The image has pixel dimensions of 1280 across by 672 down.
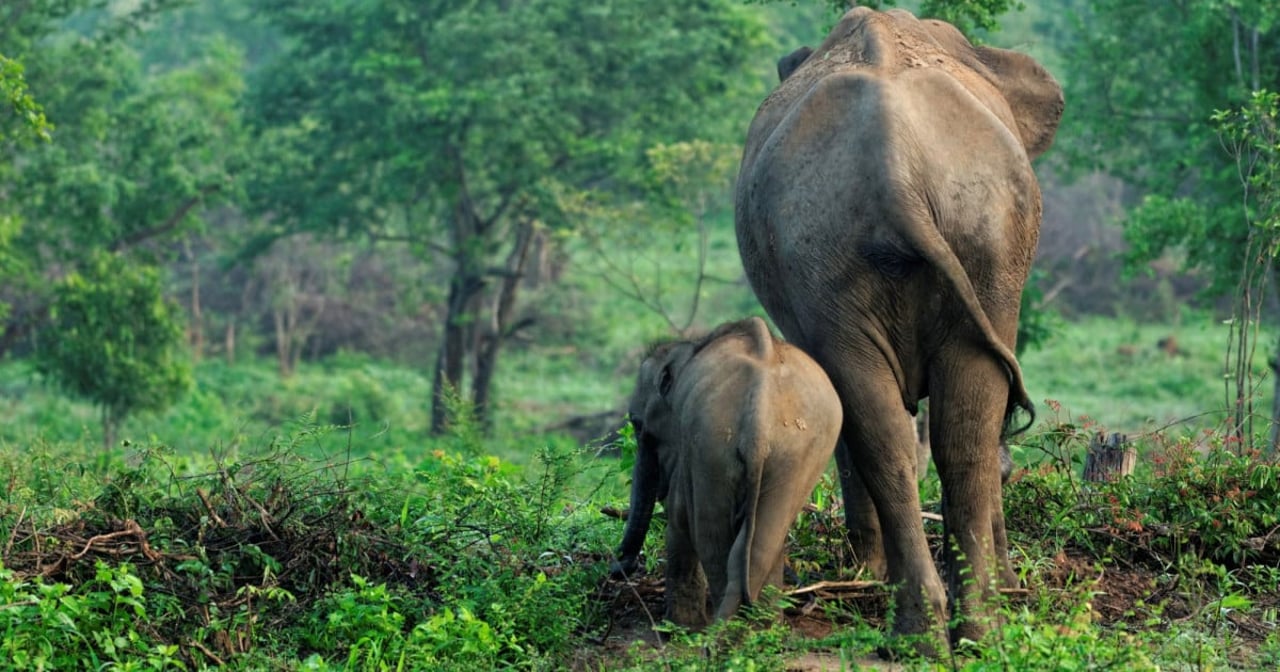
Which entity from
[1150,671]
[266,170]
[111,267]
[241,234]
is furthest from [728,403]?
[241,234]

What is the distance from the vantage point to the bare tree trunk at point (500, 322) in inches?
993

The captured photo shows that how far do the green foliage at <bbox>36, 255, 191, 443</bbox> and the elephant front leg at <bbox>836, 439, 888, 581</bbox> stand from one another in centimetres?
1651

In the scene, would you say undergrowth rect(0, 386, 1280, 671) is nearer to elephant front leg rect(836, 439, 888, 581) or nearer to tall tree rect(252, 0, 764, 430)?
elephant front leg rect(836, 439, 888, 581)

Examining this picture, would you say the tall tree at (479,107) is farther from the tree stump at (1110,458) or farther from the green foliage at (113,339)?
the tree stump at (1110,458)

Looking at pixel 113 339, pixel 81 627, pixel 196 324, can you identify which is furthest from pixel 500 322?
pixel 81 627

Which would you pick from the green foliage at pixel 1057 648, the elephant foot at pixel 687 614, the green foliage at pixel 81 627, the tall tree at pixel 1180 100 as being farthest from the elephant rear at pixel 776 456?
the tall tree at pixel 1180 100

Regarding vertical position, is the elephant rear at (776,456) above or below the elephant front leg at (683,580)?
above

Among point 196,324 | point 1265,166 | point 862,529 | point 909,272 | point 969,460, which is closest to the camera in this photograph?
point 909,272

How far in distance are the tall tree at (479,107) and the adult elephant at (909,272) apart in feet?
56.4

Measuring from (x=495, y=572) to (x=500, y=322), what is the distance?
1883cm

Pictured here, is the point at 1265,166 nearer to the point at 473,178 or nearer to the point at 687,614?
the point at 687,614

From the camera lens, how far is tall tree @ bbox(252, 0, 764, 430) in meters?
23.7

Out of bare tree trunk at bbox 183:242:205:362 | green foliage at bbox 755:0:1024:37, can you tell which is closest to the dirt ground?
green foliage at bbox 755:0:1024:37

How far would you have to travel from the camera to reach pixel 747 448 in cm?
564
